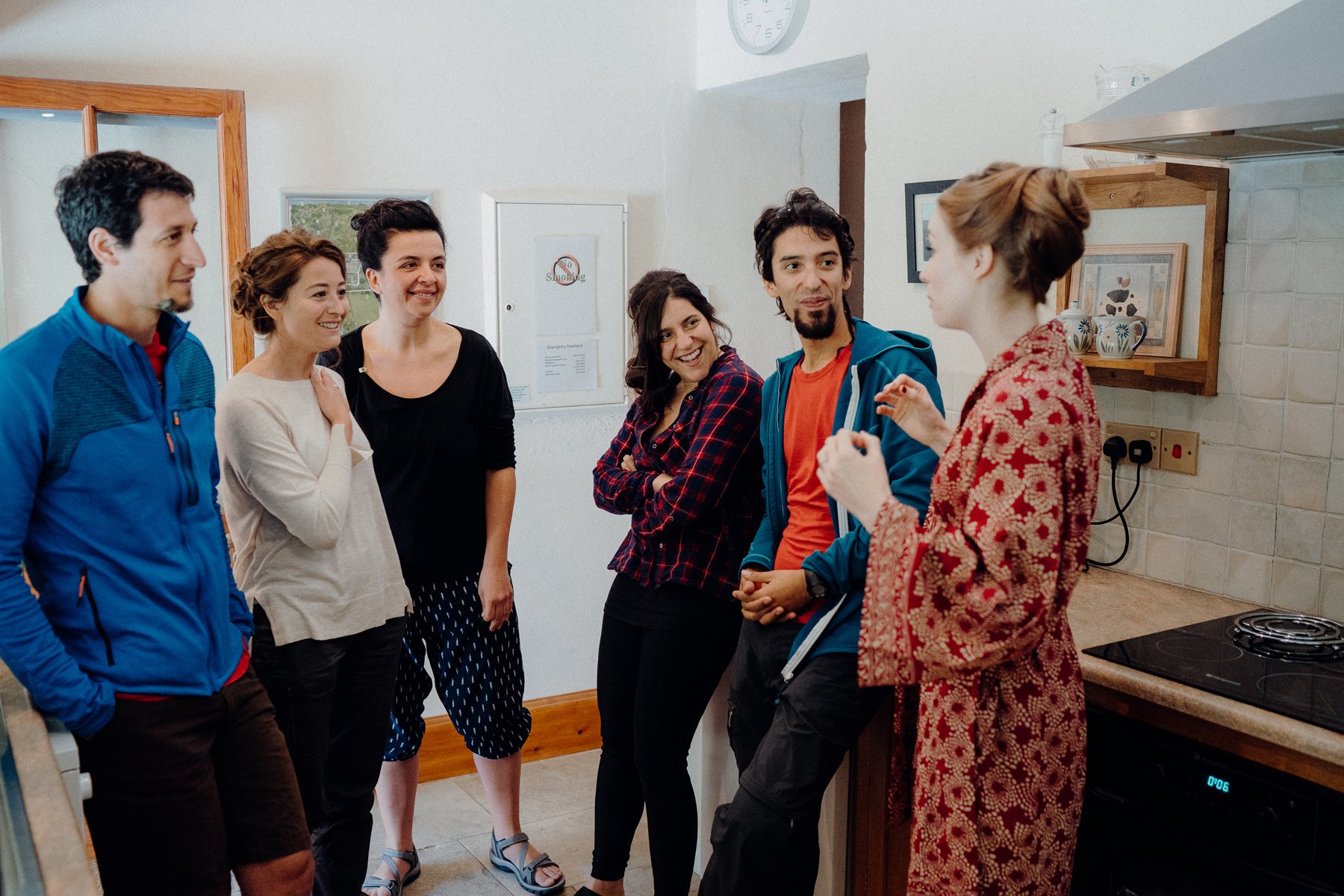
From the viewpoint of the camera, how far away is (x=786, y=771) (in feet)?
6.34

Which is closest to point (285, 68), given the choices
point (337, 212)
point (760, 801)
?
point (337, 212)

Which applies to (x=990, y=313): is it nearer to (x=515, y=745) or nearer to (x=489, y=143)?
(x=515, y=745)

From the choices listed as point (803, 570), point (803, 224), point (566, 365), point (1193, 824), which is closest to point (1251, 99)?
point (803, 224)

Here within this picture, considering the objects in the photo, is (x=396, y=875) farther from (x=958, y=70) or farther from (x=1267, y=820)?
(x=958, y=70)

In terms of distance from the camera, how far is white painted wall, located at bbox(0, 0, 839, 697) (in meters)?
2.94

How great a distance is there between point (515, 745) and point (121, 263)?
1.59 meters

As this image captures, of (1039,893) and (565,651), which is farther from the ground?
(1039,893)

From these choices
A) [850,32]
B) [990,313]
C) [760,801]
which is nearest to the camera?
[990,313]

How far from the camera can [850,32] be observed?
3.03m

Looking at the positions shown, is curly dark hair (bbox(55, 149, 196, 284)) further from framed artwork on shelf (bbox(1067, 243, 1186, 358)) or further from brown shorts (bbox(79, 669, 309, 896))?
framed artwork on shelf (bbox(1067, 243, 1186, 358))

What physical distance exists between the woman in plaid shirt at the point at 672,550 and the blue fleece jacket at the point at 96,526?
89cm

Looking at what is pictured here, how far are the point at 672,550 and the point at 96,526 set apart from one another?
1085 millimetres

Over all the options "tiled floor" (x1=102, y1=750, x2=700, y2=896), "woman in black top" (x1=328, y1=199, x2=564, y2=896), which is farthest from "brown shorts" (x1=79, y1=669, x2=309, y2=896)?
"tiled floor" (x1=102, y1=750, x2=700, y2=896)

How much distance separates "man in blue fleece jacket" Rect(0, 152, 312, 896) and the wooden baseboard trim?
1.78 m
